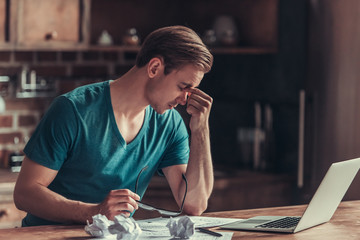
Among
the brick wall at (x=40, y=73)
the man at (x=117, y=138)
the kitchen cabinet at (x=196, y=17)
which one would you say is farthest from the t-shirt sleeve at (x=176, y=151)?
the kitchen cabinet at (x=196, y=17)

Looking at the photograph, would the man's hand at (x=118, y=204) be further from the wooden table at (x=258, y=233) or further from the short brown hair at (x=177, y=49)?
the short brown hair at (x=177, y=49)

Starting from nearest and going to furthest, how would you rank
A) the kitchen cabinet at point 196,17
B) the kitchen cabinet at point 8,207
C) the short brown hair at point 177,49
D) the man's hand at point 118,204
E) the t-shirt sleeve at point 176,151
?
the man's hand at point 118,204 → the short brown hair at point 177,49 → the t-shirt sleeve at point 176,151 → the kitchen cabinet at point 8,207 → the kitchen cabinet at point 196,17

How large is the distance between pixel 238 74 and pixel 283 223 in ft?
7.39

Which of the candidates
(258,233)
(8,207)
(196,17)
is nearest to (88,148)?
(258,233)

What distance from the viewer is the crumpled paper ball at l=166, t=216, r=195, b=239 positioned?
6.43 ft

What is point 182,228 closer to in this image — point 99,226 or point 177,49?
point 99,226

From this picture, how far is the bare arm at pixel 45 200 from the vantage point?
7.06 feet

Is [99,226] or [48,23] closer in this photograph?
[99,226]

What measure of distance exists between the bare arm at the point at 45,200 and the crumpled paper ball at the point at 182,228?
0.17m

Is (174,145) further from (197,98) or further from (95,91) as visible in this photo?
(95,91)

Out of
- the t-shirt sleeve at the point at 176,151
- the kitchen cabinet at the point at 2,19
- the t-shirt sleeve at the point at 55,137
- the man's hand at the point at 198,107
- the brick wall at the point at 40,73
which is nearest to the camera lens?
the t-shirt sleeve at the point at 55,137

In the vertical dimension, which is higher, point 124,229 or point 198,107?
point 198,107

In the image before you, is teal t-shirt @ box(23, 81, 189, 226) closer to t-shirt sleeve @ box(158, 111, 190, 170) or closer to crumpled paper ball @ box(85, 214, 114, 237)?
t-shirt sleeve @ box(158, 111, 190, 170)

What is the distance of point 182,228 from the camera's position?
6.43 ft
